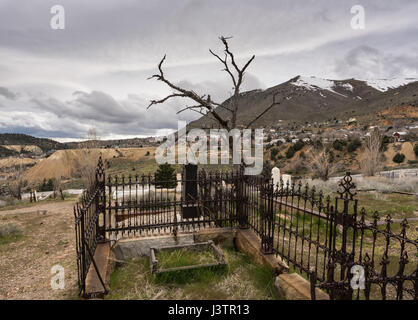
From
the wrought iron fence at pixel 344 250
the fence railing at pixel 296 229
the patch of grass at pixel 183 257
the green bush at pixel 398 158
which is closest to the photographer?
the wrought iron fence at pixel 344 250

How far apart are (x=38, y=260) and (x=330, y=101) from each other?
11045cm

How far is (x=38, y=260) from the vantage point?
18.3 ft

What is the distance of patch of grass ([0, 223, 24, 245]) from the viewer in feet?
22.6

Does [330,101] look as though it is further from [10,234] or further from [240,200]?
[10,234]

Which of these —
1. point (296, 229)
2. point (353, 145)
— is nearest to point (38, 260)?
point (296, 229)

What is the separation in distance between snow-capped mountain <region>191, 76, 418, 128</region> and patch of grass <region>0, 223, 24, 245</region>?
27.4m

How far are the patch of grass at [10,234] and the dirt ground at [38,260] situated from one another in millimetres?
132

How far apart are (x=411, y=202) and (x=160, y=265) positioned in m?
11.7

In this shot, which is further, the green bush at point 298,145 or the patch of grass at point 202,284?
the green bush at point 298,145

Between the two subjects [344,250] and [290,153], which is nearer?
[344,250]

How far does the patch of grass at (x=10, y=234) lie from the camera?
6.90 m

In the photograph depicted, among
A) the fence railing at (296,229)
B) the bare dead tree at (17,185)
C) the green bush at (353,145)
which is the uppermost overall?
the green bush at (353,145)

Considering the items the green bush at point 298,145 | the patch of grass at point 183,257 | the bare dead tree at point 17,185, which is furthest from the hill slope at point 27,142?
the patch of grass at point 183,257

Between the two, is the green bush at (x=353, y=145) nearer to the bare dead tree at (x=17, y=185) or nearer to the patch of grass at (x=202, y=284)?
the patch of grass at (x=202, y=284)
